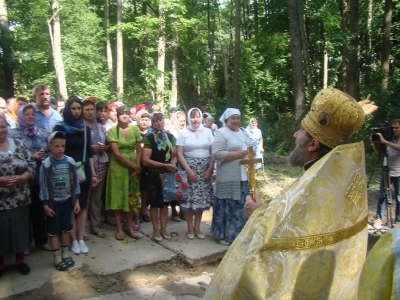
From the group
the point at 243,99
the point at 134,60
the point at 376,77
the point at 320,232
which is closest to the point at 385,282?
the point at 320,232

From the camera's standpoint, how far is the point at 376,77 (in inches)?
604

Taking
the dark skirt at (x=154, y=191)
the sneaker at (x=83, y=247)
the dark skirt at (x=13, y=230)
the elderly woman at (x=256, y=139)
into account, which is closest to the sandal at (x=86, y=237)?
the sneaker at (x=83, y=247)

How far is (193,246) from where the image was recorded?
5.55 metres

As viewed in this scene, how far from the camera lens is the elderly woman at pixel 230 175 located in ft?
17.9

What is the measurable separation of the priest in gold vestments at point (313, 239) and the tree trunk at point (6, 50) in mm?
13058

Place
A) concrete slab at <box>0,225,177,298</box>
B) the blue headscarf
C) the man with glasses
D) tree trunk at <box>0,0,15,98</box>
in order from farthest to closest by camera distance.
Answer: tree trunk at <box>0,0,15,98</box>
the man with glasses
the blue headscarf
concrete slab at <box>0,225,177,298</box>

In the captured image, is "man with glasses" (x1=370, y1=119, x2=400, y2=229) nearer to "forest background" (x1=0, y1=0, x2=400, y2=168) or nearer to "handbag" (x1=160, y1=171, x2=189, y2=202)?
"handbag" (x1=160, y1=171, x2=189, y2=202)

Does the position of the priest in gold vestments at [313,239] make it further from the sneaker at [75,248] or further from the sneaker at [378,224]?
the sneaker at [378,224]

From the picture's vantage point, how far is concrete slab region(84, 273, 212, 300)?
4191mm

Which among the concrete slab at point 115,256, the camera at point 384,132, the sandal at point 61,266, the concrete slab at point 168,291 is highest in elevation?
the camera at point 384,132

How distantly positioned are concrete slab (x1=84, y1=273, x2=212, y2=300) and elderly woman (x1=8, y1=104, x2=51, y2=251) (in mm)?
1498

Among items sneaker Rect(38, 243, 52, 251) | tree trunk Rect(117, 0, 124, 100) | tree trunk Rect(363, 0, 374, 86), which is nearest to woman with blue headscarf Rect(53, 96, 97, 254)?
sneaker Rect(38, 243, 52, 251)

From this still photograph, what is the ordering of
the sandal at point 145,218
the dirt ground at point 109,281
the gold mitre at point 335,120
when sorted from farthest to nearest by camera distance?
the sandal at point 145,218
the dirt ground at point 109,281
the gold mitre at point 335,120

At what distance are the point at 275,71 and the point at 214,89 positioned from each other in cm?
507
